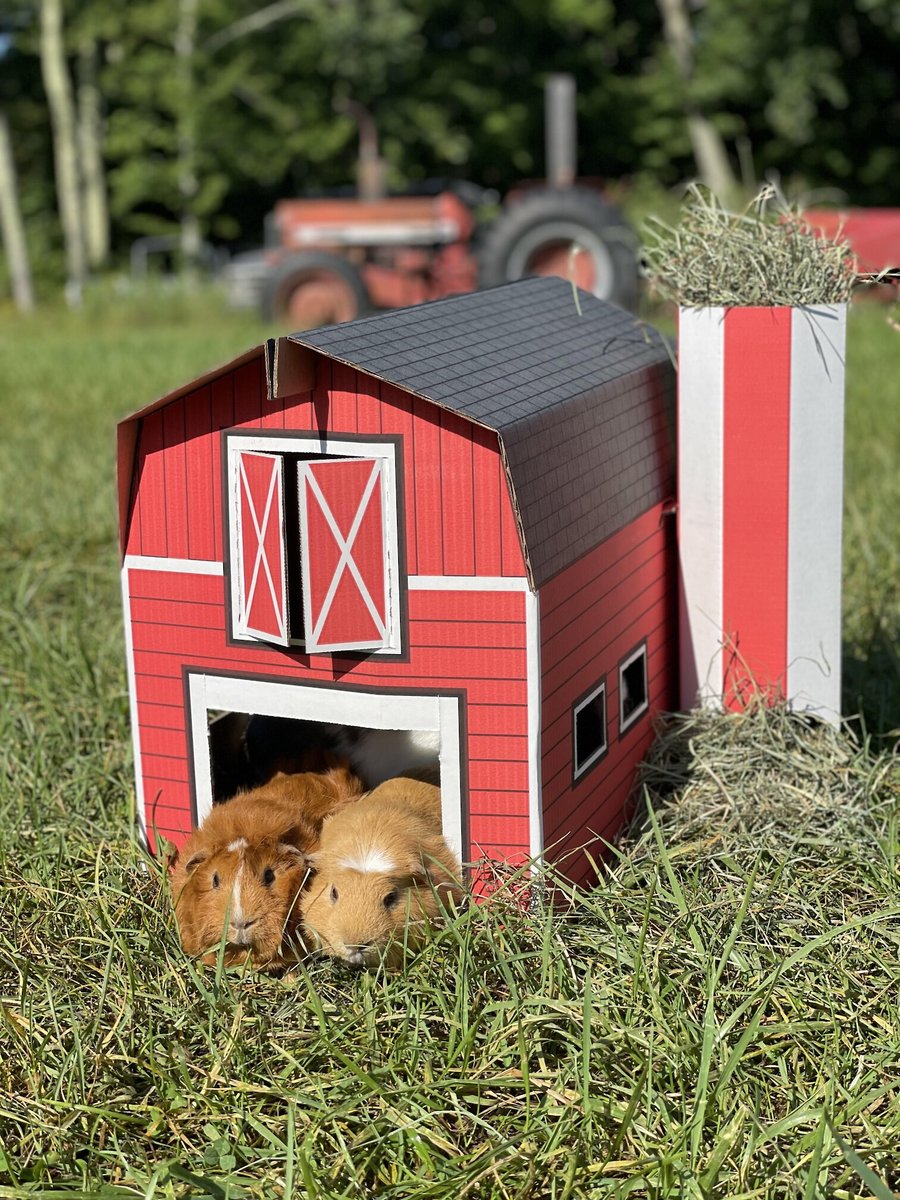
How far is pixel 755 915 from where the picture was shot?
10.9 feet

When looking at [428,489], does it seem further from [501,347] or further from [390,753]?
[390,753]

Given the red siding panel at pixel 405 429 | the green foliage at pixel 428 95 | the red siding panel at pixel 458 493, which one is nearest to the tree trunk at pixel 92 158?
the green foliage at pixel 428 95

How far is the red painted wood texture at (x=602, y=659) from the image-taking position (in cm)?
334

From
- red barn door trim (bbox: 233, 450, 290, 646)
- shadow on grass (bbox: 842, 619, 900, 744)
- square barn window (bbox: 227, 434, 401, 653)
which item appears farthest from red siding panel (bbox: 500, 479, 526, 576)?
shadow on grass (bbox: 842, 619, 900, 744)

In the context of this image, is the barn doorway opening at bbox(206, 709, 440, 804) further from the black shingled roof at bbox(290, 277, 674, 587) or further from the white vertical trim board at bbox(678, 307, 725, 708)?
the white vertical trim board at bbox(678, 307, 725, 708)

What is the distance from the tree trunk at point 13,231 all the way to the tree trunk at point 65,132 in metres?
0.71

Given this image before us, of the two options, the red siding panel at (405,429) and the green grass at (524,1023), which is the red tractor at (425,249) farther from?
the red siding panel at (405,429)

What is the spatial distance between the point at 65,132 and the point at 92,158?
1.30 meters

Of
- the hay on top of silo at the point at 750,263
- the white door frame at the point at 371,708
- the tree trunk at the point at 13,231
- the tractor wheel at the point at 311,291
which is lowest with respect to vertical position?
the white door frame at the point at 371,708

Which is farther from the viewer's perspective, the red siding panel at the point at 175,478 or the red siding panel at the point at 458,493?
the red siding panel at the point at 175,478

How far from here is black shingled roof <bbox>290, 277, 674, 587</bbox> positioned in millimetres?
3203

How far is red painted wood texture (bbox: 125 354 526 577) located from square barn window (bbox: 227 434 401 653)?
0.05 metres

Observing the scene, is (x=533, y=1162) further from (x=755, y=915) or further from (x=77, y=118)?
(x=77, y=118)

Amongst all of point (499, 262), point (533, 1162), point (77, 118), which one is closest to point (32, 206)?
point (77, 118)
